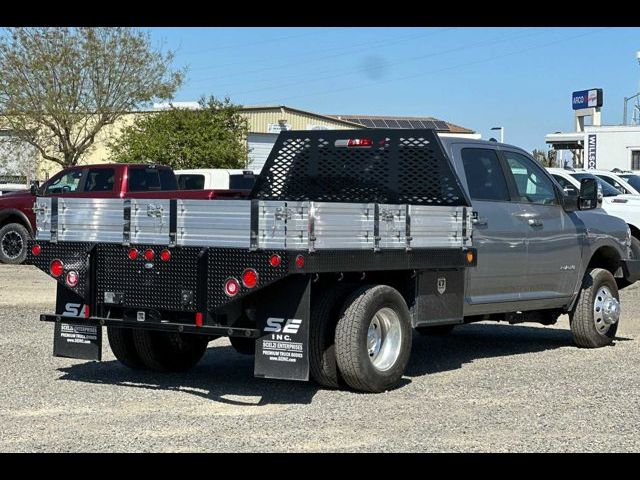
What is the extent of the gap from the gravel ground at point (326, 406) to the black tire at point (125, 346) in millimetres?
130

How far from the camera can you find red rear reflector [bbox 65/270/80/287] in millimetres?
8797

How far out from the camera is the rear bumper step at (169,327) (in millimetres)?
8195

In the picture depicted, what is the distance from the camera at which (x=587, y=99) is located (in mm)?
65250

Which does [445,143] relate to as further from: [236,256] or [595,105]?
[595,105]

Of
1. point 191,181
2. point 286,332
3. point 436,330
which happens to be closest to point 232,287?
point 286,332

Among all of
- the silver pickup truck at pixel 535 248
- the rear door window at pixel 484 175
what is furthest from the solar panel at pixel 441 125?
the rear door window at pixel 484 175

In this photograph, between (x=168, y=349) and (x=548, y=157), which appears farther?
(x=548, y=157)

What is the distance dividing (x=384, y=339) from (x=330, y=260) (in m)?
1.11

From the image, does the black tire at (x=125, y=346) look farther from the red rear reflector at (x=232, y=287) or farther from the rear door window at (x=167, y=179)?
the rear door window at (x=167, y=179)

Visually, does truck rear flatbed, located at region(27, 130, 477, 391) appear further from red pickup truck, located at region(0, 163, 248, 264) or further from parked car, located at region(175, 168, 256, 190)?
parked car, located at region(175, 168, 256, 190)

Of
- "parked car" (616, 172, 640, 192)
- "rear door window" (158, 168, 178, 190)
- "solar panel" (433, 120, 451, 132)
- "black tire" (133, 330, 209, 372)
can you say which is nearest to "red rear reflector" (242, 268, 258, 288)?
"black tire" (133, 330, 209, 372)

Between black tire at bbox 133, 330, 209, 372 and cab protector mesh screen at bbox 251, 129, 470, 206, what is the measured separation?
1712 mm

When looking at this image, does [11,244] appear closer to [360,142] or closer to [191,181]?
[191,181]
